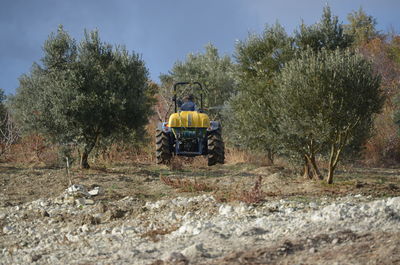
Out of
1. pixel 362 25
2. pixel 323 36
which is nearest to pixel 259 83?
pixel 323 36

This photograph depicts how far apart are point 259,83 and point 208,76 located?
16443mm

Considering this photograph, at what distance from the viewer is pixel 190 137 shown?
1206 centimetres

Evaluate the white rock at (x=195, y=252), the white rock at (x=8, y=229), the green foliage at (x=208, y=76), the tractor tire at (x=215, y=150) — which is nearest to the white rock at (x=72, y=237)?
the white rock at (x=8, y=229)

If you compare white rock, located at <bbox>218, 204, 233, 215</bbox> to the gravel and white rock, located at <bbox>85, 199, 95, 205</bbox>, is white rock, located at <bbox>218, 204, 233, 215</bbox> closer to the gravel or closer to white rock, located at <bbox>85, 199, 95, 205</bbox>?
the gravel

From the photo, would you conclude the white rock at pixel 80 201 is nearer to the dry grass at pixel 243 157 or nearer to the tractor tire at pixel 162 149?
the tractor tire at pixel 162 149

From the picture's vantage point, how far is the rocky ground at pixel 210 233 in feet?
16.3

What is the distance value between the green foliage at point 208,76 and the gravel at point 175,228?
62.4 ft

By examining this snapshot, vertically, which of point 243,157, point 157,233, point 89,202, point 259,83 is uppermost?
point 259,83

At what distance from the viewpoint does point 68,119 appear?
16906 millimetres

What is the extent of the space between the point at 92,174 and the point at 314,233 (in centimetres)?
1201

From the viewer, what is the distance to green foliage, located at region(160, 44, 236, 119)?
29.8m

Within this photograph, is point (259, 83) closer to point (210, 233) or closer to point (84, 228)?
point (84, 228)

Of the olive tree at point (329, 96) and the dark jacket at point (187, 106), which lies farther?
the dark jacket at point (187, 106)

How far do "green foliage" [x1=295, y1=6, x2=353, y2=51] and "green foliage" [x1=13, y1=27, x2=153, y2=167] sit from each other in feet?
21.6
